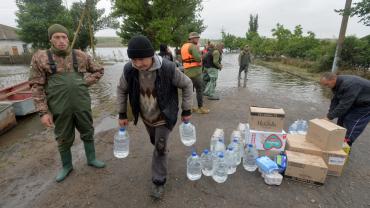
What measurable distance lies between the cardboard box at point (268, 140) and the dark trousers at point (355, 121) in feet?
3.93

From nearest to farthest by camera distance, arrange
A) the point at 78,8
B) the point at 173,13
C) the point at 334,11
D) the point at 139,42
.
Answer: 1. the point at 139,42
2. the point at 334,11
3. the point at 173,13
4. the point at 78,8

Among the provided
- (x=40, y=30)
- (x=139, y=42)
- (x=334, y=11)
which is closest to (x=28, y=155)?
(x=139, y=42)

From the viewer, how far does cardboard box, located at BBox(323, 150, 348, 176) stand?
3105 mm

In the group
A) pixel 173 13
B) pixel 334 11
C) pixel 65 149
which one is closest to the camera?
pixel 65 149

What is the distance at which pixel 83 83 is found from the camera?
115 inches

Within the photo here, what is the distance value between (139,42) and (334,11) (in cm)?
1182

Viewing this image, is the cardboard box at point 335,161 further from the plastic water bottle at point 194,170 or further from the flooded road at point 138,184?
the plastic water bottle at point 194,170

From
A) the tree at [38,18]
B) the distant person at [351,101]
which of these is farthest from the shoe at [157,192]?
the tree at [38,18]

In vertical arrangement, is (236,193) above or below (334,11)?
below

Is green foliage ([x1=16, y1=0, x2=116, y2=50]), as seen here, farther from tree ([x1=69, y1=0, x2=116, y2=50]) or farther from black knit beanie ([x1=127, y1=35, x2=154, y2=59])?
black knit beanie ([x1=127, y1=35, x2=154, y2=59])

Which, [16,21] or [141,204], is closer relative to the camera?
[141,204]

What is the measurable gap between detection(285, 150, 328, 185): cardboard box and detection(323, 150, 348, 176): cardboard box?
0.46 ft

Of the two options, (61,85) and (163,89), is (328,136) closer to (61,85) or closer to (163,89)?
(163,89)

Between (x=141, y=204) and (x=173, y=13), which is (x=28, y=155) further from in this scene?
(x=173, y=13)
